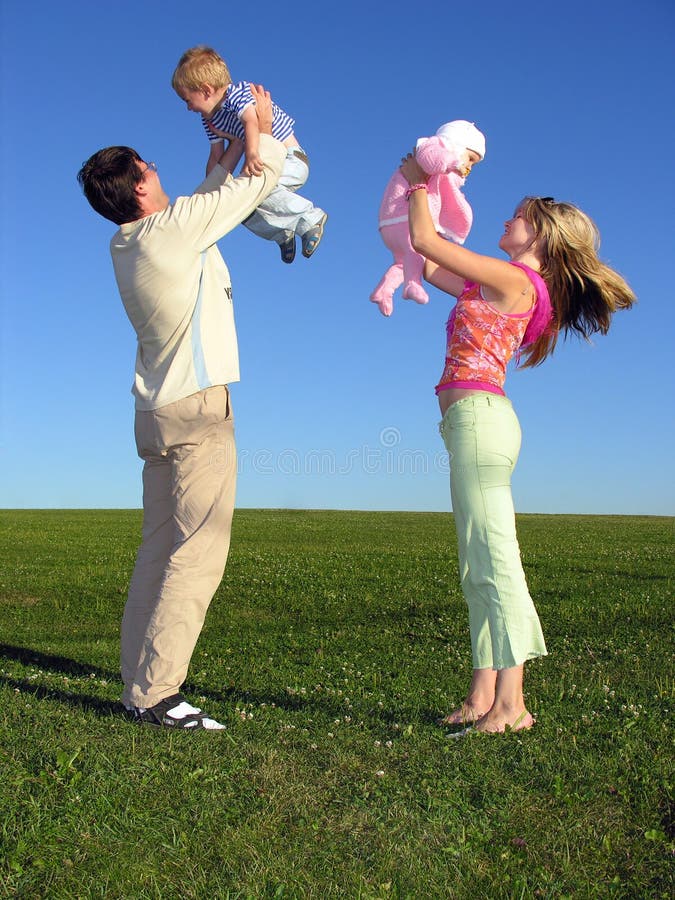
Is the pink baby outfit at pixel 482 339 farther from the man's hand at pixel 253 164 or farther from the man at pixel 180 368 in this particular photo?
the man's hand at pixel 253 164

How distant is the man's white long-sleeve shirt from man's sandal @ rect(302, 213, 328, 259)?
56.8 inches

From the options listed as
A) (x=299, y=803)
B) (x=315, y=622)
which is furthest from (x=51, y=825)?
(x=315, y=622)

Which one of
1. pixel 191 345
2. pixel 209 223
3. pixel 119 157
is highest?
pixel 119 157

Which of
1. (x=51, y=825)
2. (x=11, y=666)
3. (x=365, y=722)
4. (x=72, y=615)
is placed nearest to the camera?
(x=51, y=825)

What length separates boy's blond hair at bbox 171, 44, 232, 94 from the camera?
6.64 m

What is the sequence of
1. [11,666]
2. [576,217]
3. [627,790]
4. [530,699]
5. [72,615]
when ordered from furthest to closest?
[72,615] < [11,666] < [530,699] < [576,217] < [627,790]

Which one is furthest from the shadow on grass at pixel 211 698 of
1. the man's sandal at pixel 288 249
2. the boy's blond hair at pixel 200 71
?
the boy's blond hair at pixel 200 71

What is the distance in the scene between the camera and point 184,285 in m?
5.91

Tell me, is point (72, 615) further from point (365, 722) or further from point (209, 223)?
point (209, 223)

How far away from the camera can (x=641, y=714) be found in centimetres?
659

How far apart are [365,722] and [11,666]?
4.83m

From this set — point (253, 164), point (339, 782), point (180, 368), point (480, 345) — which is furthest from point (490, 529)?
point (253, 164)

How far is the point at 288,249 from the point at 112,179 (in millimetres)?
2061

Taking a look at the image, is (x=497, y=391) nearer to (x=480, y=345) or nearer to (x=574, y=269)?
(x=480, y=345)
